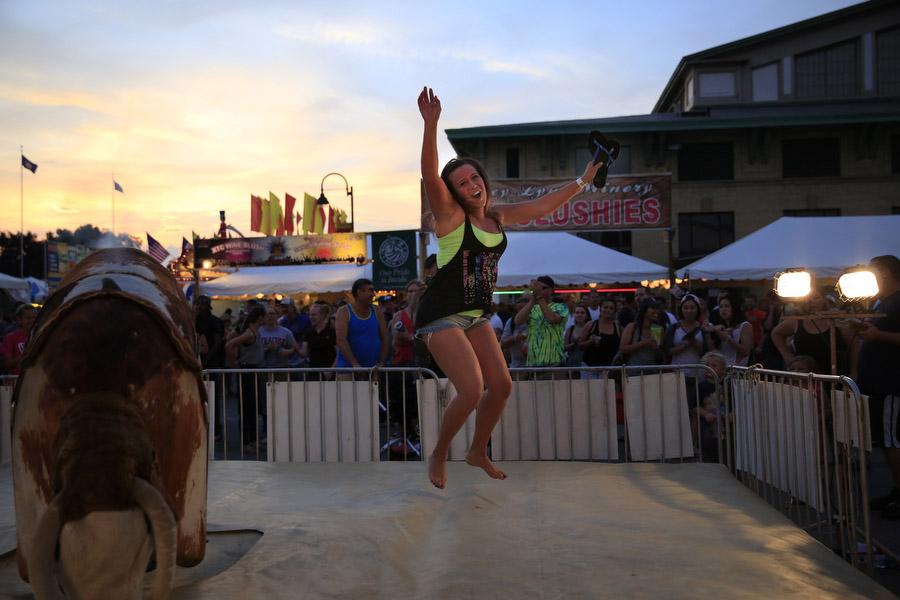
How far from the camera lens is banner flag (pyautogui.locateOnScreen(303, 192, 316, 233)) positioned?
34156 mm

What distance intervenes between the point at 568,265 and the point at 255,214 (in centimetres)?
1941

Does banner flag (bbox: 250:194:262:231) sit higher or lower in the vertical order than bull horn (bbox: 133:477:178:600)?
higher

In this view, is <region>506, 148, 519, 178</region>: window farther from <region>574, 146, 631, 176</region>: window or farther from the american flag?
the american flag

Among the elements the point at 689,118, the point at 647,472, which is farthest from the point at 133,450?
the point at 689,118

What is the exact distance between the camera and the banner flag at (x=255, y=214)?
108ft

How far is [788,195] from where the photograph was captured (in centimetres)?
3058

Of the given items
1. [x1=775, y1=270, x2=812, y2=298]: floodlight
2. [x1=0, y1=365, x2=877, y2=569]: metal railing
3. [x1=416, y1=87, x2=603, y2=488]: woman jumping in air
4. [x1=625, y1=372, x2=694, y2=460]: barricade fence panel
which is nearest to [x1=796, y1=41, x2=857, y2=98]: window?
[x1=0, y1=365, x2=877, y2=569]: metal railing

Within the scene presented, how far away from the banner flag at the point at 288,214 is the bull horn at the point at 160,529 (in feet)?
108

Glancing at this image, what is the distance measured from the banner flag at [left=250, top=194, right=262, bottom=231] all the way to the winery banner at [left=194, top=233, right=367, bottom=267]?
14.3ft

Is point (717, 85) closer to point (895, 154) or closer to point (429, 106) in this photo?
point (895, 154)

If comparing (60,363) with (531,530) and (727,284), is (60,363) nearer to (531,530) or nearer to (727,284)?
(531,530)

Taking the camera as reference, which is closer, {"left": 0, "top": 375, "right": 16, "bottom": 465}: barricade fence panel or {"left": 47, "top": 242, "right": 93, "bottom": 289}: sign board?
{"left": 0, "top": 375, "right": 16, "bottom": 465}: barricade fence panel

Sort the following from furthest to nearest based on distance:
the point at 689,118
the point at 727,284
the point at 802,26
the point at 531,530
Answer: the point at 802,26, the point at 689,118, the point at 727,284, the point at 531,530

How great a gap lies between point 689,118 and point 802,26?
24.6 feet
